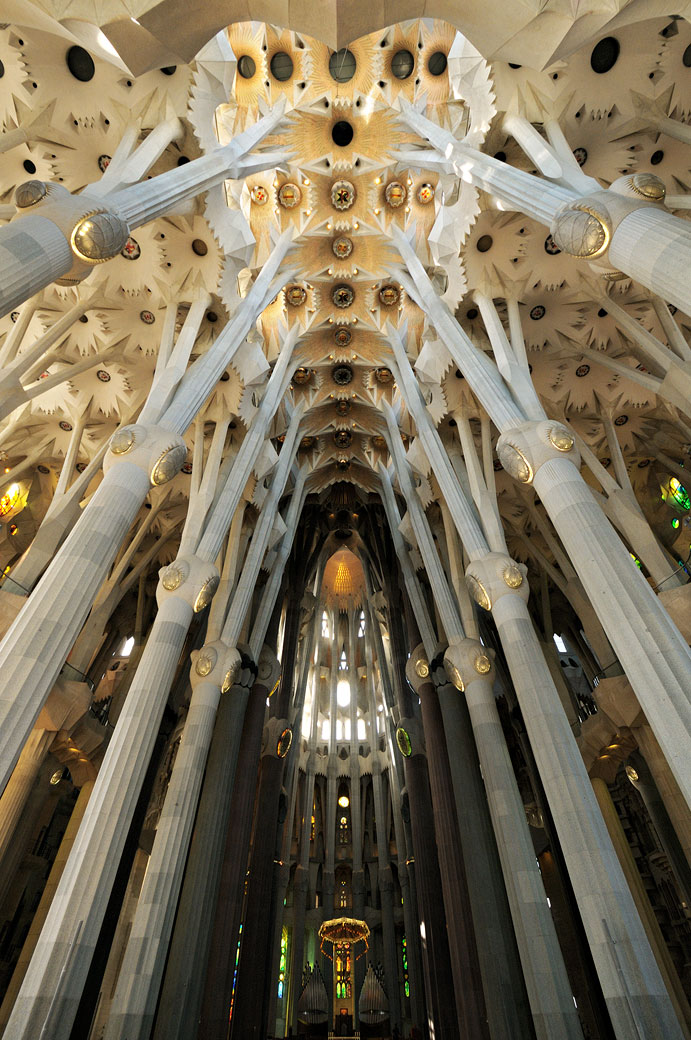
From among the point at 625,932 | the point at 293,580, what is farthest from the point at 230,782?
the point at 293,580

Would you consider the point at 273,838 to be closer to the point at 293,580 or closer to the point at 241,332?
the point at 293,580

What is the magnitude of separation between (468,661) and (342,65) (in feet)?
54.3

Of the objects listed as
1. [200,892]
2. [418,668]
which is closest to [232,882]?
[200,892]

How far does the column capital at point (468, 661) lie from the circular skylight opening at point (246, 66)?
51.6 ft

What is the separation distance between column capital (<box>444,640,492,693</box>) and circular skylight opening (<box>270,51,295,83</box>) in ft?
52.7

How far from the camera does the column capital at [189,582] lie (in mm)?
12109

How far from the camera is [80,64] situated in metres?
10.3

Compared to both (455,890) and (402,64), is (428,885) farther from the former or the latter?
(402,64)

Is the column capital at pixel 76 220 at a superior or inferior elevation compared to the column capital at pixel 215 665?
inferior

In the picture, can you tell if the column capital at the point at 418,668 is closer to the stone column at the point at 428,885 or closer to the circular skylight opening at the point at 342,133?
the stone column at the point at 428,885

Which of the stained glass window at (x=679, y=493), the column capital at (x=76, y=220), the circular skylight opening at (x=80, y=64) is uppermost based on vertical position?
the stained glass window at (x=679, y=493)

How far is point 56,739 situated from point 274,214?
16775 millimetres

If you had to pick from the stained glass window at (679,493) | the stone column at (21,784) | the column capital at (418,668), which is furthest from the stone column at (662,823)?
the stone column at (21,784)

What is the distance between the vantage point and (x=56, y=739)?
16.1 metres
